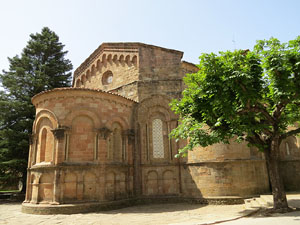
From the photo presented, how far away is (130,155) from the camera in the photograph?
15.5m

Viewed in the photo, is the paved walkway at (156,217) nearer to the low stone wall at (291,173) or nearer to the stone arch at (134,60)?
the low stone wall at (291,173)

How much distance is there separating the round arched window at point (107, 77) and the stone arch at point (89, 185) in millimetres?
8724

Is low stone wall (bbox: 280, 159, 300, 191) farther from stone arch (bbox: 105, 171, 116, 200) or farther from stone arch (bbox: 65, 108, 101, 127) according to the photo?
stone arch (bbox: 65, 108, 101, 127)

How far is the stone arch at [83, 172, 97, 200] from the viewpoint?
12.9m

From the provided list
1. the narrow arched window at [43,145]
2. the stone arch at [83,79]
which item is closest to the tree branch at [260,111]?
the narrow arched window at [43,145]

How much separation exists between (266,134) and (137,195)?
8.86 meters

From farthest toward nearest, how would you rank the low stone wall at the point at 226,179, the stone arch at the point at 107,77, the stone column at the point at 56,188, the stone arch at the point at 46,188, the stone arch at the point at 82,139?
the stone arch at the point at 107,77 → the low stone wall at the point at 226,179 → the stone arch at the point at 82,139 → the stone arch at the point at 46,188 → the stone column at the point at 56,188

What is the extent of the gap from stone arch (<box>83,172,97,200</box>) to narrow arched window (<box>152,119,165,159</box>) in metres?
4.49

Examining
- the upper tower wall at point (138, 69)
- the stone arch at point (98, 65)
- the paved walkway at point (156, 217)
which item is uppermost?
the stone arch at point (98, 65)

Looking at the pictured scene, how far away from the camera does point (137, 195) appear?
1504 cm

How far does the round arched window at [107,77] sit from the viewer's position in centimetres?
1950

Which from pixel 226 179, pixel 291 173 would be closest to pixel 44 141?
pixel 226 179

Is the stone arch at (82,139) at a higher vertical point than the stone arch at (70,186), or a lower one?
higher

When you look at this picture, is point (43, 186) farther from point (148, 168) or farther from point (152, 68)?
point (152, 68)
